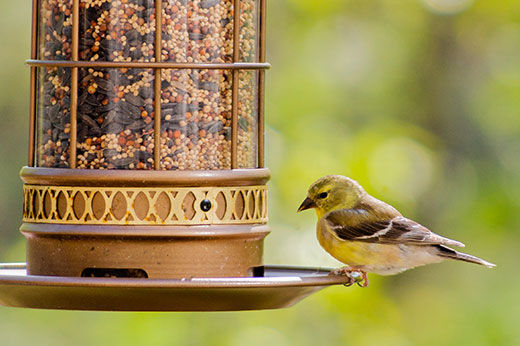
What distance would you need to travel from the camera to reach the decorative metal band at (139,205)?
5.30 meters

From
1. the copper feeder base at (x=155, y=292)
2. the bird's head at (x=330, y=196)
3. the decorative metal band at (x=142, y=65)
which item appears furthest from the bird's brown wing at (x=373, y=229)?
the decorative metal band at (x=142, y=65)

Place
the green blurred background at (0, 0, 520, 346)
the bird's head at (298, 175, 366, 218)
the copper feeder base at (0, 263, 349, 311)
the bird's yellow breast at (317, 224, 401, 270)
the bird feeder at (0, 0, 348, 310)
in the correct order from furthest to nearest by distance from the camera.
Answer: the green blurred background at (0, 0, 520, 346) < the bird's head at (298, 175, 366, 218) < the bird's yellow breast at (317, 224, 401, 270) < the bird feeder at (0, 0, 348, 310) < the copper feeder base at (0, 263, 349, 311)

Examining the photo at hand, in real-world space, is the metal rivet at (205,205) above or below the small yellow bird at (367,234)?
above

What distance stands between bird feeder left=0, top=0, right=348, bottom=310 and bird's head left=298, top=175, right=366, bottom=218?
114cm

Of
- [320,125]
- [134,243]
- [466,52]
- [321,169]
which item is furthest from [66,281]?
[466,52]

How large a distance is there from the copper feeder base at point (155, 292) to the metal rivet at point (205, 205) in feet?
1.53

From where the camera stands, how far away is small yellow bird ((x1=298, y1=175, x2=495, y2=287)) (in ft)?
21.3

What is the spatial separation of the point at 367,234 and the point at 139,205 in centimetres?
167

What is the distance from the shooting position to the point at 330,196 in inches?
270

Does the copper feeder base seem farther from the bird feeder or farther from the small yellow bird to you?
the small yellow bird

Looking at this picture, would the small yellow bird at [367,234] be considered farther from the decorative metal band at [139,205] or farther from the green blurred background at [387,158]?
the green blurred background at [387,158]

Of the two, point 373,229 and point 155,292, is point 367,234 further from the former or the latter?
point 155,292

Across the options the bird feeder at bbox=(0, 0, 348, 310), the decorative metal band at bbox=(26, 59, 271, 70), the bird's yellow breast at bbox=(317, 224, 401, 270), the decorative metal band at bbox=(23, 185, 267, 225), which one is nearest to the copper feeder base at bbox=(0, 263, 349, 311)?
the bird feeder at bbox=(0, 0, 348, 310)

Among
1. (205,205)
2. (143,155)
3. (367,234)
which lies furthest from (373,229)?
(143,155)
